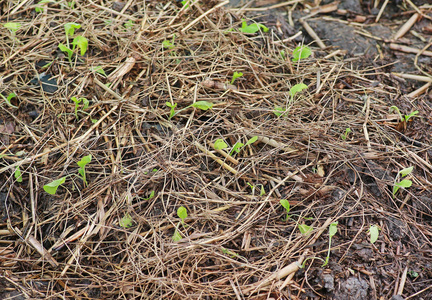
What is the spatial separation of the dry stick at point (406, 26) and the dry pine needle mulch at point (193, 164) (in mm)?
563

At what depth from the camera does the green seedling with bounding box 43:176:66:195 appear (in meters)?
1.95

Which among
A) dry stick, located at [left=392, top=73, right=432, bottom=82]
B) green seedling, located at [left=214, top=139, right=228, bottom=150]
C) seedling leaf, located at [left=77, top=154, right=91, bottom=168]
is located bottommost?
dry stick, located at [left=392, top=73, right=432, bottom=82]

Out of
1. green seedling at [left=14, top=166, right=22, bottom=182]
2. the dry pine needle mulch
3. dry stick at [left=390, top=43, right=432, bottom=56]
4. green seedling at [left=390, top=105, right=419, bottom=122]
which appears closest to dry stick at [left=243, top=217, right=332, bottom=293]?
the dry pine needle mulch

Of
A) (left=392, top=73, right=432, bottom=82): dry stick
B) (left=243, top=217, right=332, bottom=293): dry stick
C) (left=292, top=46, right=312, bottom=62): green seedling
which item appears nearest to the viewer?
(left=243, top=217, right=332, bottom=293): dry stick

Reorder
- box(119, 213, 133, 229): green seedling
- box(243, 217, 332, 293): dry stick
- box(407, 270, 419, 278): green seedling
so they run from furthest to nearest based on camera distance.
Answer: box(119, 213, 133, 229): green seedling < box(407, 270, 419, 278): green seedling < box(243, 217, 332, 293): dry stick

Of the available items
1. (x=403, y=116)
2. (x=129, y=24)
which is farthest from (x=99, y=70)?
(x=403, y=116)

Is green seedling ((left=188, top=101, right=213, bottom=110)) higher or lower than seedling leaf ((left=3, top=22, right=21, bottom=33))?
lower

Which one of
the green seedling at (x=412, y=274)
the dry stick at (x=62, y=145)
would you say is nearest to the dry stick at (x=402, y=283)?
the green seedling at (x=412, y=274)

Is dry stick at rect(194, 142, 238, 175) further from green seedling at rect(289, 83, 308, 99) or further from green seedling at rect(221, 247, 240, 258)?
green seedling at rect(289, 83, 308, 99)

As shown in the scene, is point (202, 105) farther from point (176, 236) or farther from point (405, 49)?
point (405, 49)

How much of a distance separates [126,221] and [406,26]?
2.75m

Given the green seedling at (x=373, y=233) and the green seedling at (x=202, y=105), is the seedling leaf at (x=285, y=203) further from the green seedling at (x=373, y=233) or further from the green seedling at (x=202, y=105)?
the green seedling at (x=202, y=105)

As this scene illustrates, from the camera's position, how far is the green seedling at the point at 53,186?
76.7 inches

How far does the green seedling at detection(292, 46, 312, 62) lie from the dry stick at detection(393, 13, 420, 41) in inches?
38.1
